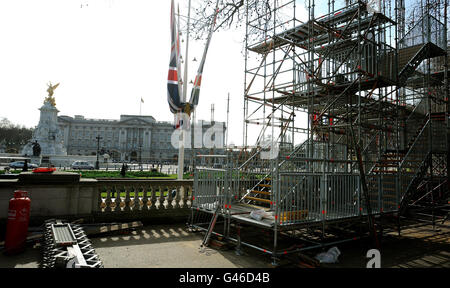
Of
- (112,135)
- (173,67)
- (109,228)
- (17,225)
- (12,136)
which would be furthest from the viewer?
(112,135)

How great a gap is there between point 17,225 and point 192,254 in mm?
3734

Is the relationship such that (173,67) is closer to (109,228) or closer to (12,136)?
(109,228)

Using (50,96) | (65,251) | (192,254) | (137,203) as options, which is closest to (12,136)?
(50,96)

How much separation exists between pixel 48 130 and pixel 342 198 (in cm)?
6336

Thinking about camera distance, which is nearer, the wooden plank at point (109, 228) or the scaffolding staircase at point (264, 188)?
the wooden plank at point (109, 228)

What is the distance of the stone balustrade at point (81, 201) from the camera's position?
7898 mm

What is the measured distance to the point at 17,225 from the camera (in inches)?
245

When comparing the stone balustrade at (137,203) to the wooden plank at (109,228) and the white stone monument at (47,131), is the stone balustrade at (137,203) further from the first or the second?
the white stone monument at (47,131)

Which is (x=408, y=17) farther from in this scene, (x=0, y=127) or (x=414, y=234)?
(x=0, y=127)

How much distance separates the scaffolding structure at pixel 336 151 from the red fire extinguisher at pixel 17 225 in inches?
161

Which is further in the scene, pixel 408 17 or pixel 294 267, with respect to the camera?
pixel 408 17

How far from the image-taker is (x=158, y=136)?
149 metres

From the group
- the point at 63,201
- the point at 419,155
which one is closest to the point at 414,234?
the point at 419,155

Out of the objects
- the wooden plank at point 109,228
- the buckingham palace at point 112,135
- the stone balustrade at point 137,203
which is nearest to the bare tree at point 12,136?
the buckingham palace at point 112,135
